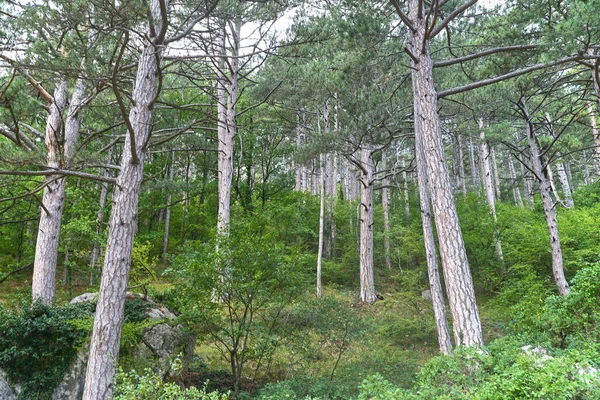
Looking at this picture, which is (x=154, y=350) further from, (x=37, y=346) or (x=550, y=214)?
(x=550, y=214)

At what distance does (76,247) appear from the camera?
1095cm

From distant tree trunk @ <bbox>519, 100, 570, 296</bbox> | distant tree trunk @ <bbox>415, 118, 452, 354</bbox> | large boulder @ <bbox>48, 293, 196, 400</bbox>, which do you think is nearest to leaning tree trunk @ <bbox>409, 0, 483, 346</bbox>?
distant tree trunk @ <bbox>415, 118, 452, 354</bbox>

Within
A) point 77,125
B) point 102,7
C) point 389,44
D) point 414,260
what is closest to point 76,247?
point 77,125

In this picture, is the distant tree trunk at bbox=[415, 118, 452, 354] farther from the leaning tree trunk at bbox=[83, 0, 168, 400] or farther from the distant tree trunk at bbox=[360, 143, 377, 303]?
the distant tree trunk at bbox=[360, 143, 377, 303]

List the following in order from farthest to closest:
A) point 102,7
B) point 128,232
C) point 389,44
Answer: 1. point 389,44
2. point 128,232
3. point 102,7

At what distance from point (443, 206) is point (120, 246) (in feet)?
→ 14.5

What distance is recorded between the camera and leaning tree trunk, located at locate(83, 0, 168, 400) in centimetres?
393

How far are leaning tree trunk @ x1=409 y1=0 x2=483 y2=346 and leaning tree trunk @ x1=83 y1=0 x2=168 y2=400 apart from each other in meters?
4.00

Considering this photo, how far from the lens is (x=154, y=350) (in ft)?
18.2

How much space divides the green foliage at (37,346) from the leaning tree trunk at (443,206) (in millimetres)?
5231

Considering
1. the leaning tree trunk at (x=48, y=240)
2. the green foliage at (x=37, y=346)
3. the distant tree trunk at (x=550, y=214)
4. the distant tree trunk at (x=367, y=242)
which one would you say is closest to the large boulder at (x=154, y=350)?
the green foliage at (x=37, y=346)

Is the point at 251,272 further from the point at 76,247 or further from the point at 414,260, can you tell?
the point at 414,260

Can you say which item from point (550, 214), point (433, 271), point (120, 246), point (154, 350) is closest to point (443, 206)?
point (433, 271)

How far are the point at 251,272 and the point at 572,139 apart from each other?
1385cm
